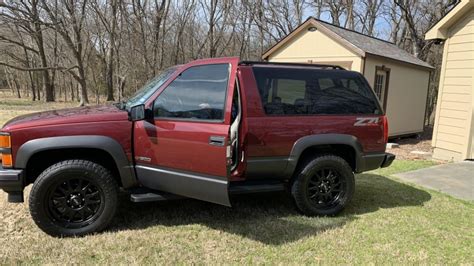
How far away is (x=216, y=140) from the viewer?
3473 mm

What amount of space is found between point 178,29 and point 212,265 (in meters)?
24.1

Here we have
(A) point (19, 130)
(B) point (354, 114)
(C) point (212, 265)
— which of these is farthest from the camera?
(B) point (354, 114)

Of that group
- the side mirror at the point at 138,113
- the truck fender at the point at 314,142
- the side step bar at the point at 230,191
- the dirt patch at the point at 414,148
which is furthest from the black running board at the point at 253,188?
the dirt patch at the point at 414,148

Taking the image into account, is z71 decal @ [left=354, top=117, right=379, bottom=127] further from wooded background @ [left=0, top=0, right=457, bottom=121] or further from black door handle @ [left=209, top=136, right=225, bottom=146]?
wooded background @ [left=0, top=0, right=457, bottom=121]

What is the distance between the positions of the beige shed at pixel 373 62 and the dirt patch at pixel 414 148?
0.35 metres

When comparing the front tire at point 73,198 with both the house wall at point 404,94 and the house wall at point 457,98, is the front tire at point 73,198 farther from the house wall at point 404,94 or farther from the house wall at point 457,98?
the house wall at point 404,94

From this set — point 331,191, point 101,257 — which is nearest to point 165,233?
point 101,257

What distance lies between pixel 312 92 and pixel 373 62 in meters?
7.29

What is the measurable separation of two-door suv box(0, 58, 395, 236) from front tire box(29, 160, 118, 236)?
0.03 ft

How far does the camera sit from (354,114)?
4.49 m

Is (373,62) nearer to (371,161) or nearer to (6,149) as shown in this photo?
(371,161)

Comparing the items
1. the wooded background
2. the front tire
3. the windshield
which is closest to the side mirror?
the windshield

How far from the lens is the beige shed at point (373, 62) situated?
10742 millimetres

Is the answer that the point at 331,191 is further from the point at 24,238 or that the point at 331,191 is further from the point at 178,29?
the point at 178,29
